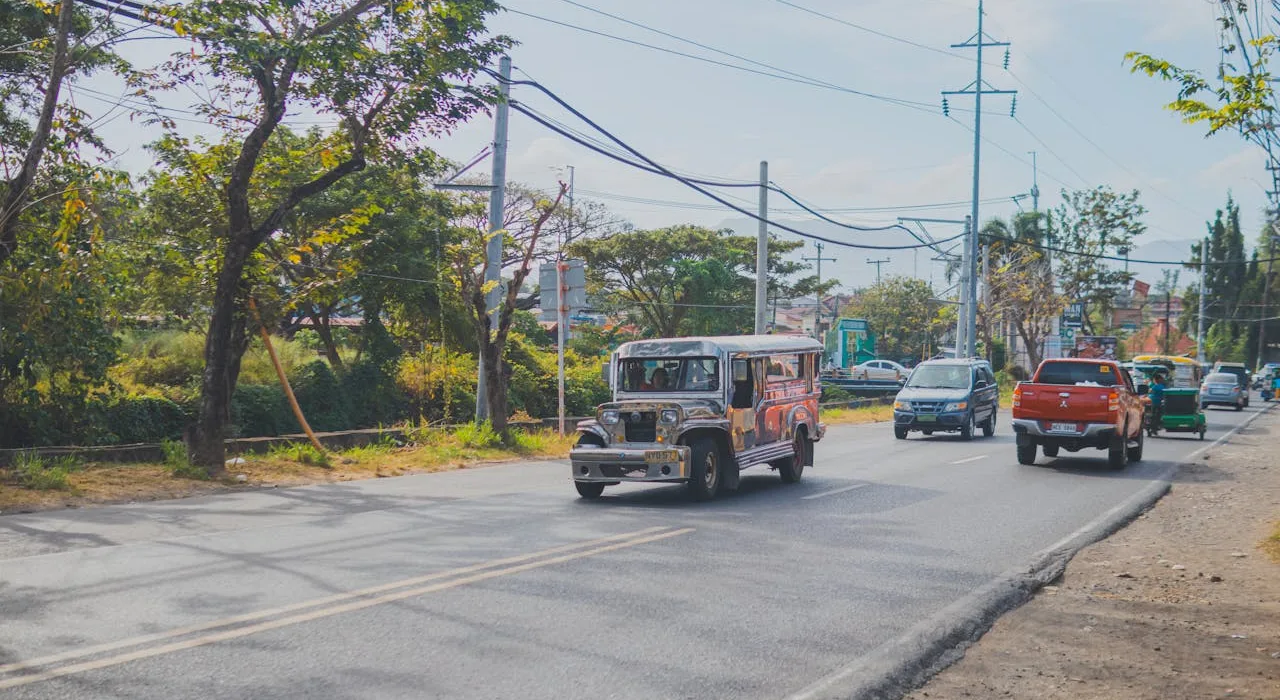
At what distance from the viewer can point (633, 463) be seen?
1400cm

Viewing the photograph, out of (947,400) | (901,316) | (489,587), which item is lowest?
(489,587)

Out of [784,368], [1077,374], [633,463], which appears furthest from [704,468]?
[1077,374]

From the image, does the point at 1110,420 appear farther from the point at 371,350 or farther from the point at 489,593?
the point at 371,350

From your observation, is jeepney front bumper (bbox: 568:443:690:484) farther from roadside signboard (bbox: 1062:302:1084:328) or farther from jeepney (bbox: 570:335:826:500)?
roadside signboard (bbox: 1062:302:1084:328)

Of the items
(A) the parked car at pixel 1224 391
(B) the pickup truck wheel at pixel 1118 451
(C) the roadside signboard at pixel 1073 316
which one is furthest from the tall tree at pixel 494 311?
(C) the roadside signboard at pixel 1073 316

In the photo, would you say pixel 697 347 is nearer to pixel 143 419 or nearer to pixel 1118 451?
pixel 1118 451

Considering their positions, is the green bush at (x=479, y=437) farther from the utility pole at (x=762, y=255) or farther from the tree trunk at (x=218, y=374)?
the utility pole at (x=762, y=255)

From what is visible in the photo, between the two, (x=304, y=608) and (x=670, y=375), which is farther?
(x=670, y=375)

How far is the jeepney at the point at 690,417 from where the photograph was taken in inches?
556

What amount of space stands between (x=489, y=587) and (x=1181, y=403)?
25508mm

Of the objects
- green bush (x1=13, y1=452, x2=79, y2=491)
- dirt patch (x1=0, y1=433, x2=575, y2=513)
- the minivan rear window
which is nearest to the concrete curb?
the minivan rear window

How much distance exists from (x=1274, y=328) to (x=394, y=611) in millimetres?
106273

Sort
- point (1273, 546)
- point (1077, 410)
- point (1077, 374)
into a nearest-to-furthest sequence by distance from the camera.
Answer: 1. point (1273, 546)
2. point (1077, 410)
3. point (1077, 374)

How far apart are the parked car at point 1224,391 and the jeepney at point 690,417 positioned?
131 feet
